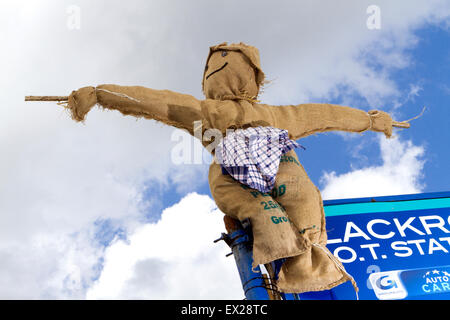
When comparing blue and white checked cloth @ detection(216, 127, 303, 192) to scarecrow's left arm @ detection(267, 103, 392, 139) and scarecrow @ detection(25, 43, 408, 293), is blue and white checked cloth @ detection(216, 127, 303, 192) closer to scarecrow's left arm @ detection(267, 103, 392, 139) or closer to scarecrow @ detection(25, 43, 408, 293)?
scarecrow @ detection(25, 43, 408, 293)

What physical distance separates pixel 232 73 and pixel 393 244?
1.26 m

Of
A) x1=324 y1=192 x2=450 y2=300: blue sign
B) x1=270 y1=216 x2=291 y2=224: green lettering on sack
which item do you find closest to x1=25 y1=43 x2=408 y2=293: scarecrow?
x1=270 y1=216 x2=291 y2=224: green lettering on sack

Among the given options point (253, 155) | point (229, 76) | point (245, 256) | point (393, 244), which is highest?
point (229, 76)

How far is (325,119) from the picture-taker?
2252mm

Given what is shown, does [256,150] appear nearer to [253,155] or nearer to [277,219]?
[253,155]

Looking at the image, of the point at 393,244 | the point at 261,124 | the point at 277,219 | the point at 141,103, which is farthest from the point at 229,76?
the point at 393,244

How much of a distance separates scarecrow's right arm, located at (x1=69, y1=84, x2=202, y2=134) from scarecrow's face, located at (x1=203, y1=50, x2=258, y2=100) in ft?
0.55

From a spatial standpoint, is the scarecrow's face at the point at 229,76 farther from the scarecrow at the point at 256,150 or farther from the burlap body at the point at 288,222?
the burlap body at the point at 288,222

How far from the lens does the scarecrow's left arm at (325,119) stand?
2.17 metres

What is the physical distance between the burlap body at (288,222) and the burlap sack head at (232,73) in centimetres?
42

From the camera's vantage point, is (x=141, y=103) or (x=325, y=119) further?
(x=325, y=119)

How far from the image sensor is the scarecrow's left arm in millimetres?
2172
